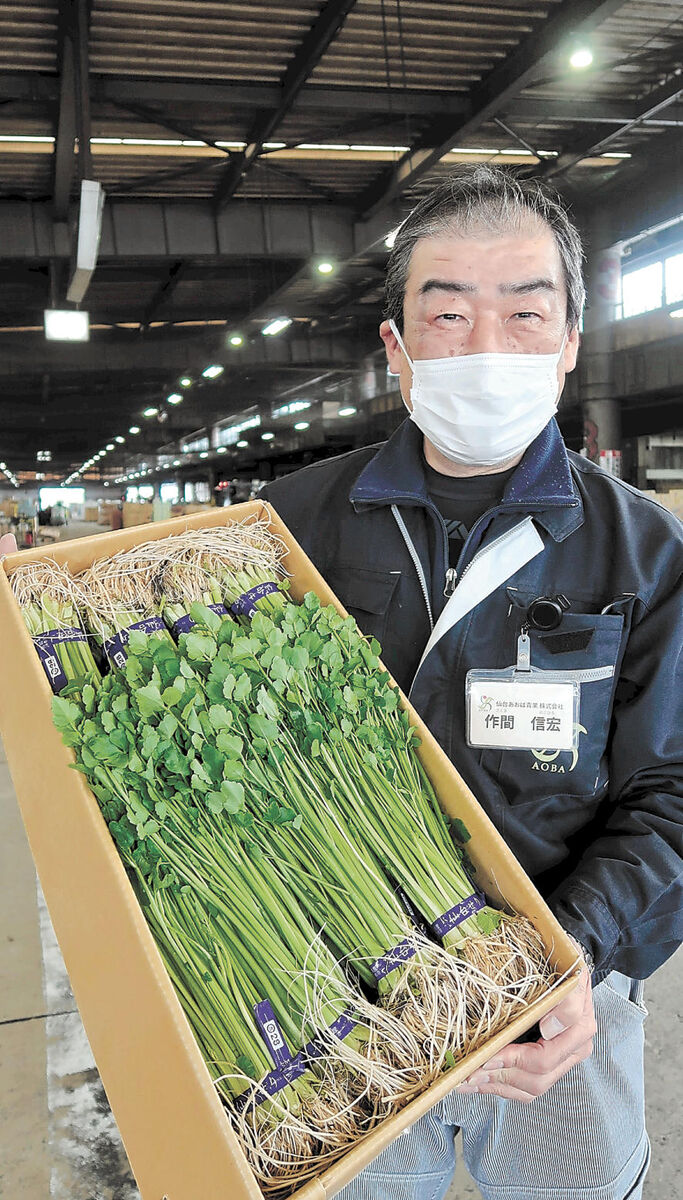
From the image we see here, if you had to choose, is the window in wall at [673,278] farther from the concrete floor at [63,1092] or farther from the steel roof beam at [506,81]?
the concrete floor at [63,1092]

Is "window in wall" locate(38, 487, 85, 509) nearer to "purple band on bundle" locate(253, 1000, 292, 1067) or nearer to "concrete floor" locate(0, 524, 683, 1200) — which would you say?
"concrete floor" locate(0, 524, 683, 1200)

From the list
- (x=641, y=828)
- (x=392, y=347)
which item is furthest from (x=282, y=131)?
(x=641, y=828)

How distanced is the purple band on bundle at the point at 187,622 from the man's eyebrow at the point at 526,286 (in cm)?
59

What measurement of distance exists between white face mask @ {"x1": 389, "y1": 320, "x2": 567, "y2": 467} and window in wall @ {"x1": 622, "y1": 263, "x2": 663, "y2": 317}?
9.80 meters

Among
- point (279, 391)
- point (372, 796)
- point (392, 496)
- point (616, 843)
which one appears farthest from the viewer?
point (279, 391)

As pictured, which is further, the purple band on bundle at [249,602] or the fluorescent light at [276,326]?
the fluorescent light at [276,326]

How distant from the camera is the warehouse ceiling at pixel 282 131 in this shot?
5.55 metres

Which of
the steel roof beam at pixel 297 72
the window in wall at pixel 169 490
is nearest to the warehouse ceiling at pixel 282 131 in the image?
the steel roof beam at pixel 297 72

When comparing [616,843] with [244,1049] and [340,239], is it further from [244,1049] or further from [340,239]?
[340,239]

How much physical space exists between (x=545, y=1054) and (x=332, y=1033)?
28 cm

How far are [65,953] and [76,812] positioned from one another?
0.77 feet

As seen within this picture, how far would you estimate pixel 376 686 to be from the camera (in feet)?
3.25

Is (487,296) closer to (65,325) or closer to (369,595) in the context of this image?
(369,595)

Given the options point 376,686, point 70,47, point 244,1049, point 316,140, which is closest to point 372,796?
point 376,686
